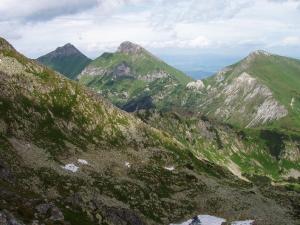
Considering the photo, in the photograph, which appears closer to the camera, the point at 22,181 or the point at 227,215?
the point at 22,181

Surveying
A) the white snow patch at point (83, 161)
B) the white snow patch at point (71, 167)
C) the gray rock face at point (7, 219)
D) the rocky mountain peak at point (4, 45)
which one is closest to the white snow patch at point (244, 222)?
the white snow patch at point (71, 167)

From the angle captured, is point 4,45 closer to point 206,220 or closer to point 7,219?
point 206,220

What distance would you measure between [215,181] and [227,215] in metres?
47.2

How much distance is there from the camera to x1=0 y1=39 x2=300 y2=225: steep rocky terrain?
10531 centimetres

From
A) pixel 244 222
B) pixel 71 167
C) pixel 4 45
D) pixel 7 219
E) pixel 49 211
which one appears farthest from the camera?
pixel 4 45

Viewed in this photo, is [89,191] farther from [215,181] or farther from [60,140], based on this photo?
[215,181]

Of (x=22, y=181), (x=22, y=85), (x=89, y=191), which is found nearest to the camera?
(x=22, y=181)

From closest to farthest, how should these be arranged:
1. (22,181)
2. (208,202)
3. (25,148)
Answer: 1. (22,181)
2. (25,148)
3. (208,202)

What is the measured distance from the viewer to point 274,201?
163 metres

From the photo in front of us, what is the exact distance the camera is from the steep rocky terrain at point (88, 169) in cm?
10531

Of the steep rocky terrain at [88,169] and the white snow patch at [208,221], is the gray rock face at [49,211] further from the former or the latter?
the white snow patch at [208,221]

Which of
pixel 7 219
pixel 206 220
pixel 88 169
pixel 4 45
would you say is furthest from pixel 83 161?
pixel 7 219

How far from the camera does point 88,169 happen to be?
137375mm

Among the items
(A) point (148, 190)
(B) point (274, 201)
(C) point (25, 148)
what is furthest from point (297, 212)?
(C) point (25, 148)
